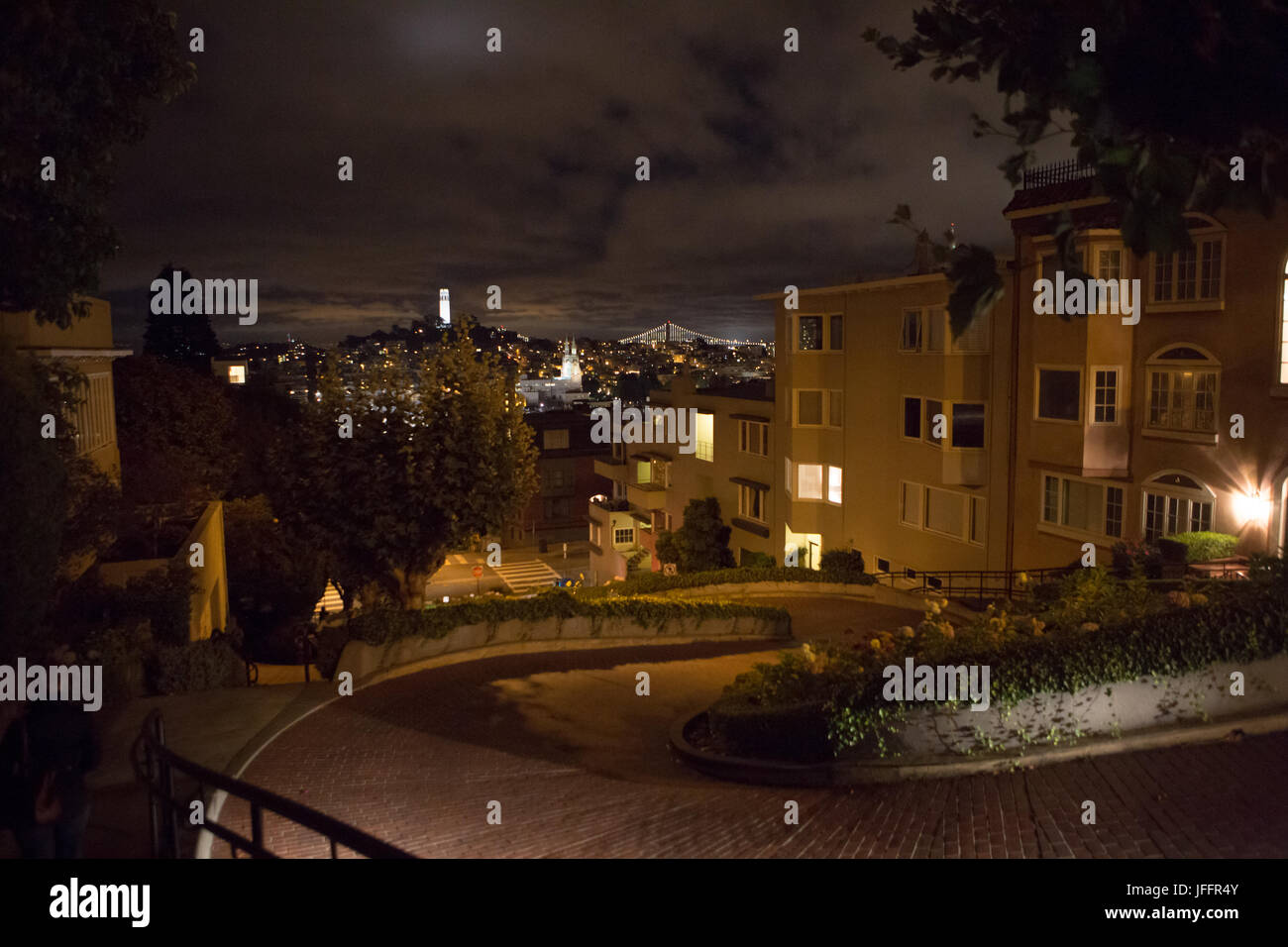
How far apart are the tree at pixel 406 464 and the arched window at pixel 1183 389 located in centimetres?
1351

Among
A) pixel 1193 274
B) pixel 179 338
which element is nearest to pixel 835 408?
pixel 1193 274

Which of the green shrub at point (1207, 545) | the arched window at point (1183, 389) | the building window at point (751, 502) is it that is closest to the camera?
the green shrub at point (1207, 545)

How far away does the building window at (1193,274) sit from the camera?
18391mm

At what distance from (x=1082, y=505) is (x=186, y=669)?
19.0 m

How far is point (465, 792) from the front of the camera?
31.2 feet

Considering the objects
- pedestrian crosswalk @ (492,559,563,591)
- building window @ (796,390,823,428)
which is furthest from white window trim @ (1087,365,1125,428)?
pedestrian crosswalk @ (492,559,563,591)

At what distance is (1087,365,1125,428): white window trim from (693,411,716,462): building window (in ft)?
65.2

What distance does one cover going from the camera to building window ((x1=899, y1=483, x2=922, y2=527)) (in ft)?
90.6

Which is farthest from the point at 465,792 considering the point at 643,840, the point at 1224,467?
the point at 1224,467

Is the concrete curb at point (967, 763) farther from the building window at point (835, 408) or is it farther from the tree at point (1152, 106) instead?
the building window at point (835, 408)

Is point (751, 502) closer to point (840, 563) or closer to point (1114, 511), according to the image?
Answer: point (840, 563)

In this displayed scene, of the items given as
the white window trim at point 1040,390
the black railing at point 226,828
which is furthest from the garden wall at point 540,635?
the black railing at point 226,828
